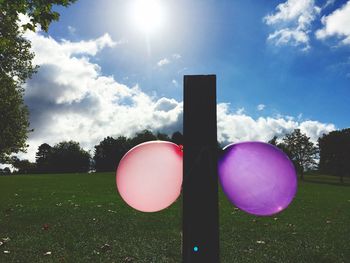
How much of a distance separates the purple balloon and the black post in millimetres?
190

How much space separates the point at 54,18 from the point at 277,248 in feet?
23.2

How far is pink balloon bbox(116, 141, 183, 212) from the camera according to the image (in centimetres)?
224

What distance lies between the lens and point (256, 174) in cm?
215

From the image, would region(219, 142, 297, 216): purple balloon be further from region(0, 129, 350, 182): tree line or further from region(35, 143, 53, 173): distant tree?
region(35, 143, 53, 173): distant tree

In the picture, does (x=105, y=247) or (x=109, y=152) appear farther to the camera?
(x=109, y=152)

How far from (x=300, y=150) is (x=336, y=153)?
25.3 ft

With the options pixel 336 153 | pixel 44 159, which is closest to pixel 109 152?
pixel 44 159

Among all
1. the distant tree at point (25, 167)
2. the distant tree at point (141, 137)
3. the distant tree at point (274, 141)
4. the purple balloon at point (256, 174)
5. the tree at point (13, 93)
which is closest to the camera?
the purple balloon at point (256, 174)

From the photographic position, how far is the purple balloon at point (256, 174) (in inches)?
84.1

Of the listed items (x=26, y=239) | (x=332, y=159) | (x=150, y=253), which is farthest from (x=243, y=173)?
(x=332, y=159)

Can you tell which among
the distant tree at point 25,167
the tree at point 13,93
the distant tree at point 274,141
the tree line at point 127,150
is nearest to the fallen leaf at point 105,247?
the tree at point 13,93

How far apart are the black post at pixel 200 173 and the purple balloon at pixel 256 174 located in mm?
190

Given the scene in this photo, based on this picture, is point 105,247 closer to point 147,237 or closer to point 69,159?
point 147,237

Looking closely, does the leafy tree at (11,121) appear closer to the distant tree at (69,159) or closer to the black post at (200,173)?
the black post at (200,173)
